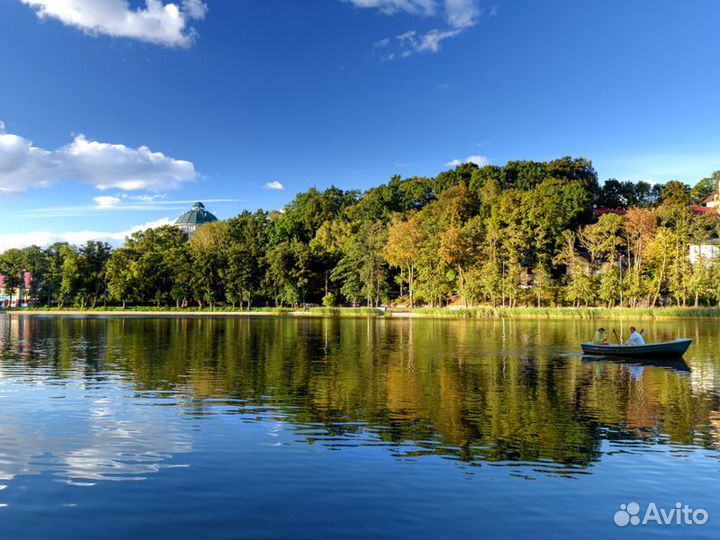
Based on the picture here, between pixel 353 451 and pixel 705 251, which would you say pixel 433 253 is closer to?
pixel 705 251

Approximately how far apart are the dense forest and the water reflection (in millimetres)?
44516

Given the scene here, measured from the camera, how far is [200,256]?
316ft

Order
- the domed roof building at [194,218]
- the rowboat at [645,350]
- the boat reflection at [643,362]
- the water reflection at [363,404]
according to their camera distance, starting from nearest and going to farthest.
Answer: the water reflection at [363,404] < the boat reflection at [643,362] < the rowboat at [645,350] < the domed roof building at [194,218]

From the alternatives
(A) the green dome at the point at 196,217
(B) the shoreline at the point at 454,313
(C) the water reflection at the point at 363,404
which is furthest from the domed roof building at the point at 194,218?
(C) the water reflection at the point at 363,404

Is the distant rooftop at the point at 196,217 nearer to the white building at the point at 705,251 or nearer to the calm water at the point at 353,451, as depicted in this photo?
the white building at the point at 705,251

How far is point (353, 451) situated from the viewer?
1164 centimetres

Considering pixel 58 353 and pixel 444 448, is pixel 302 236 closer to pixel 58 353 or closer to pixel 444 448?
pixel 58 353

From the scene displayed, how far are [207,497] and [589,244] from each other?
75251mm

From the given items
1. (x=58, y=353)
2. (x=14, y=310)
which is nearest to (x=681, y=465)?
(x=58, y=353)

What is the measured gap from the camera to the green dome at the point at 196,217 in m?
183

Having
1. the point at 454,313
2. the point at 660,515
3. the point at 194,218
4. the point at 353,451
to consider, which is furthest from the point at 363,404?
the point at 194,218

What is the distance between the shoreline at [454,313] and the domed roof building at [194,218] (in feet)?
254

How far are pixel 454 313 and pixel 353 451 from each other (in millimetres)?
62601

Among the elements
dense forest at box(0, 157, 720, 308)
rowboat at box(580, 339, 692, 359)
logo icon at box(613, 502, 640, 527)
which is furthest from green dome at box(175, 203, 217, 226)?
logo icon at box(613, 502, 640, 527)
